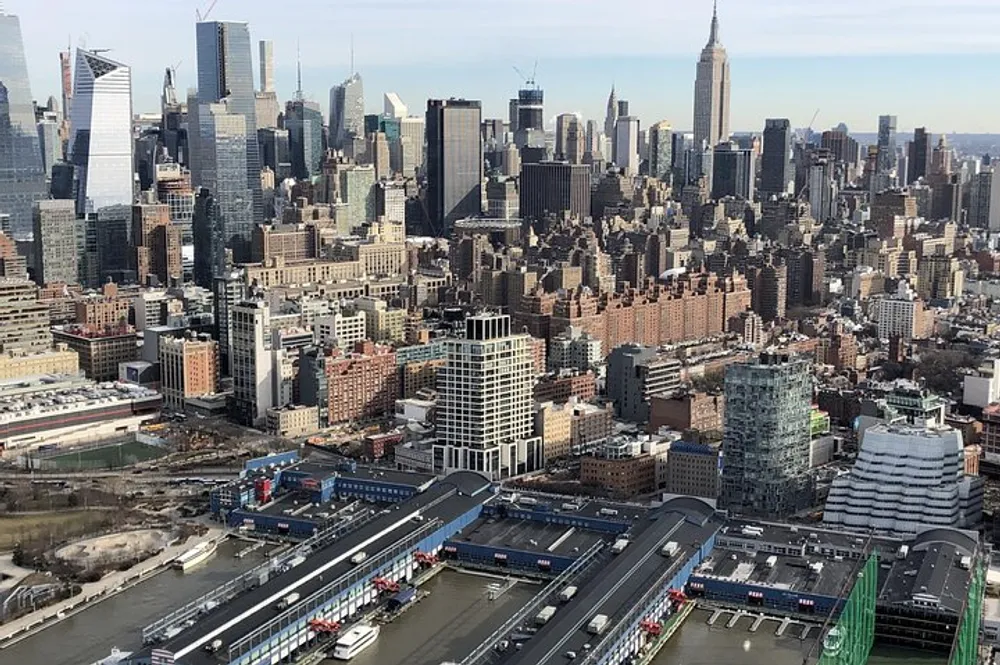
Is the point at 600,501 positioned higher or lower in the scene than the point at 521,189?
lower

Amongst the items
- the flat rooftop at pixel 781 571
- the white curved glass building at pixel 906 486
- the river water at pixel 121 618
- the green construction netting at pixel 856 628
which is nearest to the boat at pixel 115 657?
the river water at pixel 121 618

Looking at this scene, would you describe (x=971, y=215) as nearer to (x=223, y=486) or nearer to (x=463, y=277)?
(x=463, y=277)

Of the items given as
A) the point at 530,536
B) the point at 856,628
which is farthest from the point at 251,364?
the point at 856,628

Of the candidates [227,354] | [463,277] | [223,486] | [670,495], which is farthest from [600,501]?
[463,277]

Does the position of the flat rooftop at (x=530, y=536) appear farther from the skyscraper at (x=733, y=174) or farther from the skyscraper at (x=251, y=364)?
the skyscraper at (x=733, y=174)

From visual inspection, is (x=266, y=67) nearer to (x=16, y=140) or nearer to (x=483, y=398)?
(x=16, y=140)

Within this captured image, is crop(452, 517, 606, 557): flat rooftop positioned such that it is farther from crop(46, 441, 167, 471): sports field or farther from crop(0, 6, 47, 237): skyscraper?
crop(0, 6, 47, 237): skyscraper
